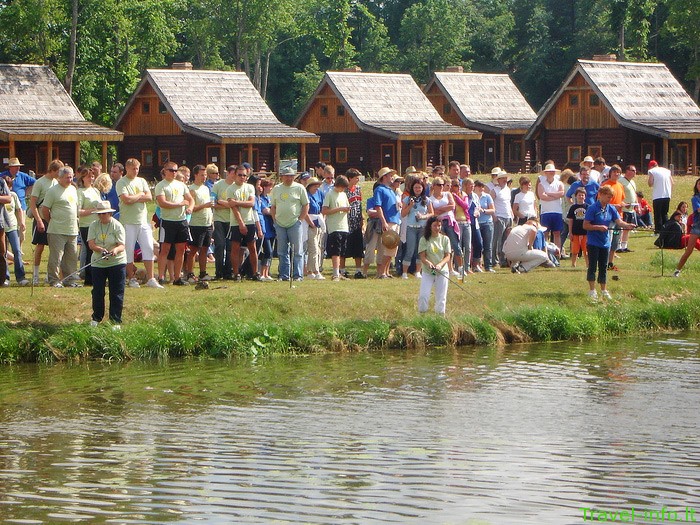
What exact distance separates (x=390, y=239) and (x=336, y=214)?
33.2 inches

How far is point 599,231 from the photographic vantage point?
1722cm

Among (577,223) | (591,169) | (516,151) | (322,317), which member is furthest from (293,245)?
(516,151)

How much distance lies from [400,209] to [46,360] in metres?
6.64

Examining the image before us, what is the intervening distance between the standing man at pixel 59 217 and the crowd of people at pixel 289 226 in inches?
0.5

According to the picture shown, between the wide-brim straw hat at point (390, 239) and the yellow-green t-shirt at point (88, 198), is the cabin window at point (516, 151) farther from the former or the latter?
the yellow-green t-shirt at point (88, 198)

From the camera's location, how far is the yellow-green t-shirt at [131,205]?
16.5 meters

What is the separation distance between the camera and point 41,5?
173ft

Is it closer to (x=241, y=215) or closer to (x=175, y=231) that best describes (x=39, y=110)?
(x=241, y=215)

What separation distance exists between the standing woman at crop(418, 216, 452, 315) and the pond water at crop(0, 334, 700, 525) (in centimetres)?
88

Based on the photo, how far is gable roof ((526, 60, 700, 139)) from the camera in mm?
49312

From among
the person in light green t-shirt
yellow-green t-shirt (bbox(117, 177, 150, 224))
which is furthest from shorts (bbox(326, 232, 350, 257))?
yellow-green t-shirt (bbox(117, 177, 150, 224))

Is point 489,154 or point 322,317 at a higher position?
point 489,154

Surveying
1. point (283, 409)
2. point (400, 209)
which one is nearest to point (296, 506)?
point (283, 409)

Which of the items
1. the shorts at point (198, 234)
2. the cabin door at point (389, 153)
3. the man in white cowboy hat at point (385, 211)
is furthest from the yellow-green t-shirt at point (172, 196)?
the cabin door at point (389, 153)
